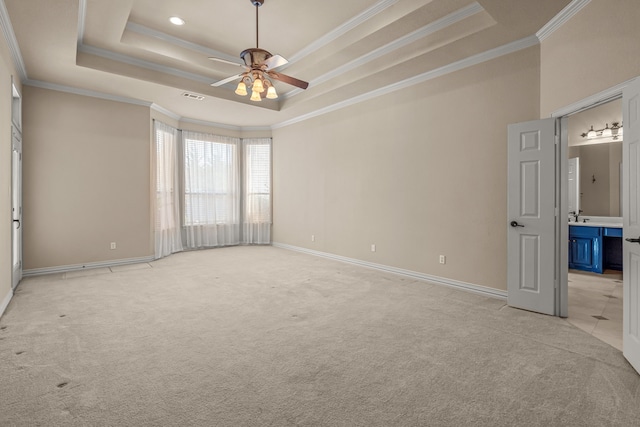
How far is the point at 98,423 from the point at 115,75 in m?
4.68

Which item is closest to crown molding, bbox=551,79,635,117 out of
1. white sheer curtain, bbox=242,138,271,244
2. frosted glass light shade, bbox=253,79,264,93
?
frosted glass light shade, bbox=253,79,264,93

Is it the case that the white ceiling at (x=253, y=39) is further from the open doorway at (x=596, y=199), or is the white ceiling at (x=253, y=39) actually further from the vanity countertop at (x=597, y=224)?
the vanity countertop at (x=597, y=224)

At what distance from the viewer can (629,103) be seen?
7.83 feet

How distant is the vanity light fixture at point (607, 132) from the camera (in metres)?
5.47

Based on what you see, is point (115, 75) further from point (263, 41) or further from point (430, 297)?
point (430, 297)

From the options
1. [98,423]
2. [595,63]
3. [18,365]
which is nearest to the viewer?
[98,423]

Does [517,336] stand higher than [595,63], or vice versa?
[595,63]

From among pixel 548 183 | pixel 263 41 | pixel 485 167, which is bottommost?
pixel 548 183

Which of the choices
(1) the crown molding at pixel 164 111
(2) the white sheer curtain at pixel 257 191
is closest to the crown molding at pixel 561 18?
(2) the white sheer curtain at pixel 257 191

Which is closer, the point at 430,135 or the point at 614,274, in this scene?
the point at 430,135

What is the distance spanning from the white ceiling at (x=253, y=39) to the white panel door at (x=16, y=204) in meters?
1.11

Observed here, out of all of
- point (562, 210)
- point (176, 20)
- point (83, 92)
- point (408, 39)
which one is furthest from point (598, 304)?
point (83, 92)

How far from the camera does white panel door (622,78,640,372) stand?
2.29 m

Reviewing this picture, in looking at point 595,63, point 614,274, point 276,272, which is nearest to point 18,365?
point 276,272
